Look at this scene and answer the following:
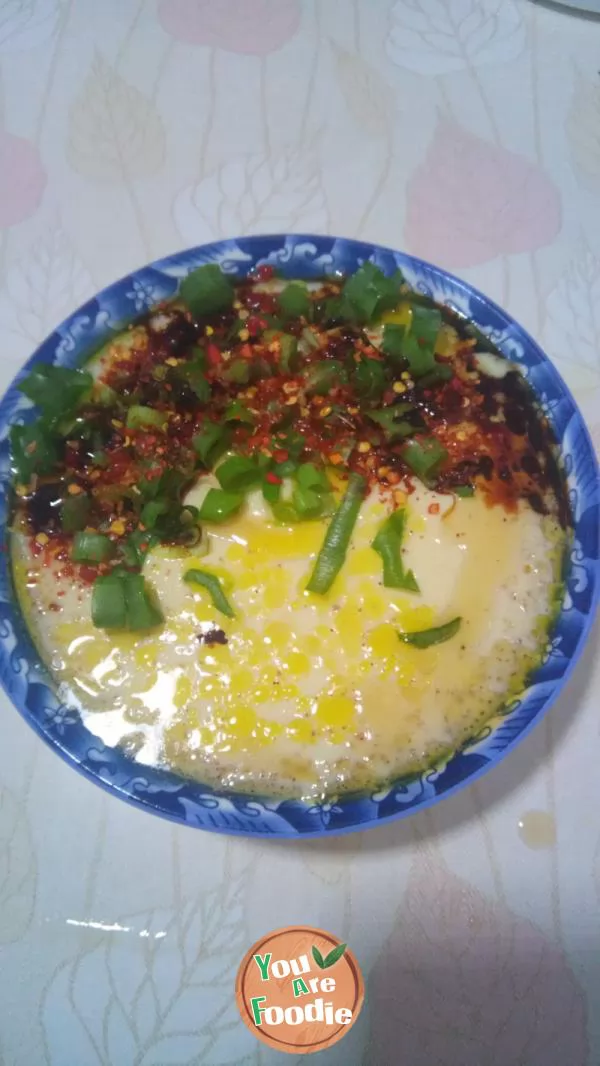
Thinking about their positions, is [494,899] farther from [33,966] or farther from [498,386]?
[498,386]

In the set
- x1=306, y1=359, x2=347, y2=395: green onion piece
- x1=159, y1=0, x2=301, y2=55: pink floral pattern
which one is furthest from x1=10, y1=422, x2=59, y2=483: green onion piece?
x1=159, y1=0, x2=301, y2=55: pink floral pattern

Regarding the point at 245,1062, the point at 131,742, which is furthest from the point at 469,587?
the point at 245,1062

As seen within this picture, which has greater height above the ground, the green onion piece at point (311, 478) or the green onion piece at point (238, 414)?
the green onion piece at point (238, 414)

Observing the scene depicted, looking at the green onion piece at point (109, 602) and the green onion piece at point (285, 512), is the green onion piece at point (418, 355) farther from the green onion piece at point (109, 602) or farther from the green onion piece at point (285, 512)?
the green onion piece at point (109, 602)

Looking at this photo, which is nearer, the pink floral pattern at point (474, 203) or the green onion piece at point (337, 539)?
the green onion piece at point (337, 539)

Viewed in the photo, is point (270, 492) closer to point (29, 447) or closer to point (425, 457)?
point (425, 457)

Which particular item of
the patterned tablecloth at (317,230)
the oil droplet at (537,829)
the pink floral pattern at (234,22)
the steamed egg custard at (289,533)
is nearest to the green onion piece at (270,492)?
the steamed egg custard at (289,533)
